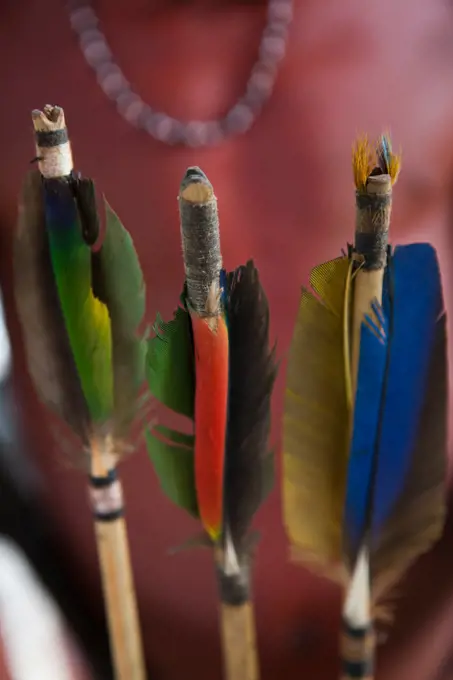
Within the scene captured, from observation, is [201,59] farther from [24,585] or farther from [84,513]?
[24,585]

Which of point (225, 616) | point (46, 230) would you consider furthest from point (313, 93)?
point (225, 616)

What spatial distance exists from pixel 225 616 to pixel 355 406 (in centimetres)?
17

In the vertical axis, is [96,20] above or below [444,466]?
above

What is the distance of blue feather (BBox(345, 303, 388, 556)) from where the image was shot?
33 centimetres

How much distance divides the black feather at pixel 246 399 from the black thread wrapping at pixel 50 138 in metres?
0.11

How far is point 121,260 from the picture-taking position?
→ 0.37 meters

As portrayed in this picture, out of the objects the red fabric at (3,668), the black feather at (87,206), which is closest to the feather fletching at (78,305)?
the black feather at (87,206)

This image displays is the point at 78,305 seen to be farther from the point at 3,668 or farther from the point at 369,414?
the point at 3,668

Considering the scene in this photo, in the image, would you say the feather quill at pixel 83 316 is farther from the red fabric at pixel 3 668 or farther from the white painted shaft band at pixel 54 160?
the red fabric at pixel 3 668

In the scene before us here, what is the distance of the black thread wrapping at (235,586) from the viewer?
397 millimetres

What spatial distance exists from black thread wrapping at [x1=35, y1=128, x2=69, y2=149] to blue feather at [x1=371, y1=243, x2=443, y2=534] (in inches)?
6.7

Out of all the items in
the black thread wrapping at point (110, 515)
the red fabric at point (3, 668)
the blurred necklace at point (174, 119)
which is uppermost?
the blurred necklace at point (174, 119)

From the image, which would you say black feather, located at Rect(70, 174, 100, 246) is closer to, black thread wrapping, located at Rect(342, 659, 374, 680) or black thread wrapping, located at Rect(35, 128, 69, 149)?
black thread wrapping, located at Rect(35, 128, 69, 149)

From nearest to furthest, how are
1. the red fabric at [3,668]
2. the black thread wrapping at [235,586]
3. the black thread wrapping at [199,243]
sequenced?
the black thread wrapping at [199,243] < the black thread wrapping at [235,586] < the red fabric at [3,668]
